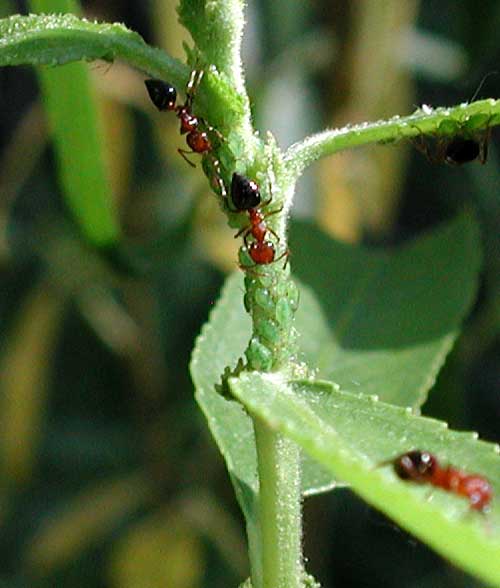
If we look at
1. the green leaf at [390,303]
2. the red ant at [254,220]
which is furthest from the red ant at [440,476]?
the green leaf at [390,303]

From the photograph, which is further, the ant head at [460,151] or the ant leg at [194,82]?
the ant head at [460,151]

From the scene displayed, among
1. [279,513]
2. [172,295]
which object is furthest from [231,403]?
[172,295]

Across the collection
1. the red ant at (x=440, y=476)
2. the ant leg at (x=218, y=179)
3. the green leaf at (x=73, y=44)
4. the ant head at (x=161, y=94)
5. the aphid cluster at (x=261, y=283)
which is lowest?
the red ant at (x=440, y=476)

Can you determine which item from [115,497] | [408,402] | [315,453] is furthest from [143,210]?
[315,453]

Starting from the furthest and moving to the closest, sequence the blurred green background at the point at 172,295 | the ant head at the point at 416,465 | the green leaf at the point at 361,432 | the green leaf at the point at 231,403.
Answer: the blurred green background at the point at 172,295 < the green leaf at the point at 231,403 < the ant head at the point at 416,465 < the green leaf at the point at 361,432

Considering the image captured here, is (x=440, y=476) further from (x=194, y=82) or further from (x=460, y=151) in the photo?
(x=460, y=151)

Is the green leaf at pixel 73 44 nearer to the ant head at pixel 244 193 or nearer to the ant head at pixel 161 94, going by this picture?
the ant head at pixel 244 193

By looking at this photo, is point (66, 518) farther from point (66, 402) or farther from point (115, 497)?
point (66, 402)
